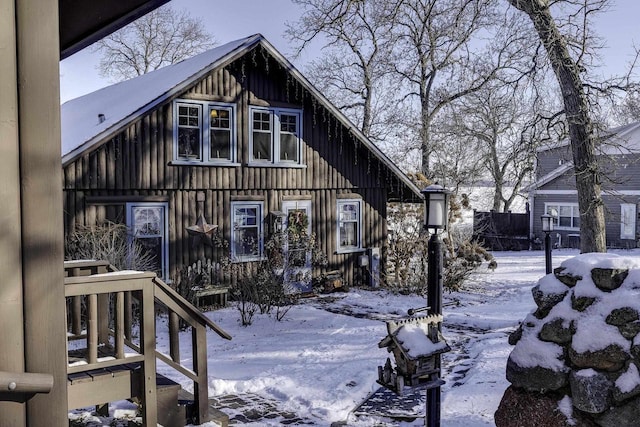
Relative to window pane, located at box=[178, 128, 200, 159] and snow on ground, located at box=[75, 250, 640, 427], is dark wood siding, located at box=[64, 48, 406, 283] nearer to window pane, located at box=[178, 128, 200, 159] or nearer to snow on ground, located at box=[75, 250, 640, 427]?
window pane, located at box=[178, 128, 200, 159]

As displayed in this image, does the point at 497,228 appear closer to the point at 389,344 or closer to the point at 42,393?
the point at 389,344

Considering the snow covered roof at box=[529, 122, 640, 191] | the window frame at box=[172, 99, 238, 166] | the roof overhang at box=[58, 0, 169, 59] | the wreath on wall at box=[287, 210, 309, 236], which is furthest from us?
the snow covered roof at box=[529, 122, 640, 191]

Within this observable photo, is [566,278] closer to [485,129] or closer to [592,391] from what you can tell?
[592,391]

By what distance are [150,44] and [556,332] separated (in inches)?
1354

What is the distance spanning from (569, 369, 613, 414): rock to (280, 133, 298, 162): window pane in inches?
433

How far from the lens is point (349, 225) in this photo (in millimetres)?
16281

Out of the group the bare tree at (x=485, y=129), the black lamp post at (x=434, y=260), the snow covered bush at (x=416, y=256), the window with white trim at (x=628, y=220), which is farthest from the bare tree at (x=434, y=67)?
the black lamp post at (x=434, y=260)

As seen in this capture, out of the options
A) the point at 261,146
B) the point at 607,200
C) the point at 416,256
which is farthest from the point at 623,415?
the point at 607,200

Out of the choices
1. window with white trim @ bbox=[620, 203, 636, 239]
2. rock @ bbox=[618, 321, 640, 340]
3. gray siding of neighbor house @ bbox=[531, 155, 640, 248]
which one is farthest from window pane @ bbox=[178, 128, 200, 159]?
window with white trim @ bbox=[620, 203, 636, 239]

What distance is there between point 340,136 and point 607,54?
21.8 feet

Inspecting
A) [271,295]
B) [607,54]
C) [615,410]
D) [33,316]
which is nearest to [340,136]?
[271,295]

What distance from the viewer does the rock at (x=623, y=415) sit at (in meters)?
4.50

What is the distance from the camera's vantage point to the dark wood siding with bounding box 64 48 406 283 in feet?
39.8

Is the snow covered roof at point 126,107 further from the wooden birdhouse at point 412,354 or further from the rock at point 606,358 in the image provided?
the rock at point 606,358
